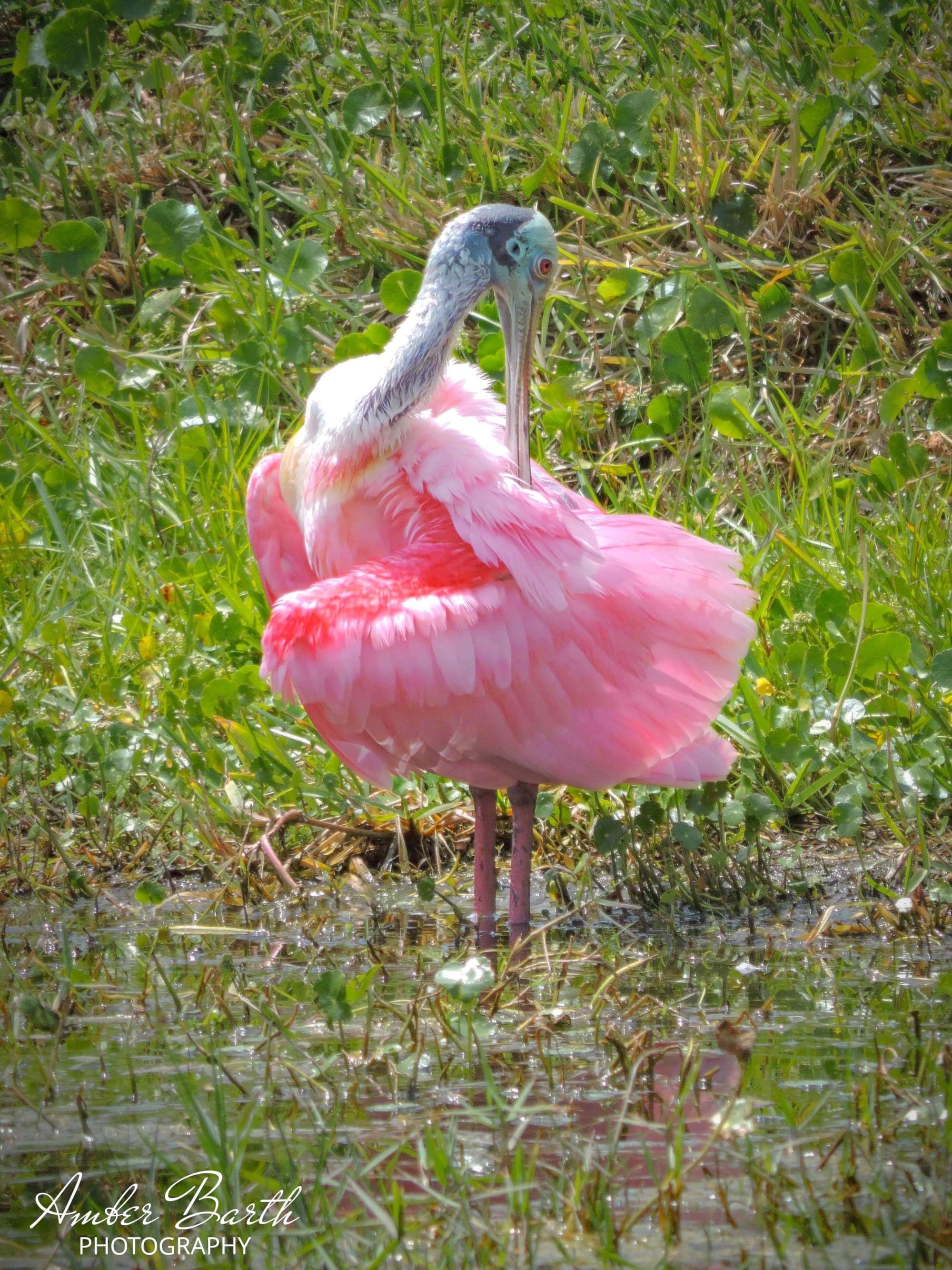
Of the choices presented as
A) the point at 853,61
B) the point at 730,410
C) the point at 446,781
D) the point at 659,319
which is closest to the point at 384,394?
the point at 446,781

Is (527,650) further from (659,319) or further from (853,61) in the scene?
(853,61)

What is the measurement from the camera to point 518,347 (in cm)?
455

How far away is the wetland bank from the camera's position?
245 cm

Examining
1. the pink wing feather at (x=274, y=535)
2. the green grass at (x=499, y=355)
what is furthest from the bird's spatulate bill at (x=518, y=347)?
the green grass at (x=499, y=355)

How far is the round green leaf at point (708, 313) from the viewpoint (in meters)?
5.74

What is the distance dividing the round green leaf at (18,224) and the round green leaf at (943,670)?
4.27 meters

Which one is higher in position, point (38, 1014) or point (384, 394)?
point (384, 394)

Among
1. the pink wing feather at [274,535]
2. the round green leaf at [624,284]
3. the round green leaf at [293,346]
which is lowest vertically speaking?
the pink wing feather at [274,535]

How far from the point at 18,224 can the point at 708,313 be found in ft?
9.70

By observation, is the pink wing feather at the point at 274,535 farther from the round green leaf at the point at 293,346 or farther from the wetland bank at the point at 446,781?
the round green leaf at the point at 293,346

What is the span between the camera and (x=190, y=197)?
7582 millimetres

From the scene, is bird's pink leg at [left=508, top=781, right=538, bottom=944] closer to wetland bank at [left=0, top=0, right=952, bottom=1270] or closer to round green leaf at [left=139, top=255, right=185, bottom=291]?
wetland bank at [left=0, top=0, right=952, bottom=1270]

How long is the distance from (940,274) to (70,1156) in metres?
5.19

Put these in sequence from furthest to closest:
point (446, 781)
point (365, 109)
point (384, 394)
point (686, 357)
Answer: point (365, 109)
point (686, 357)
point (446, 781)
point (384, 394)
